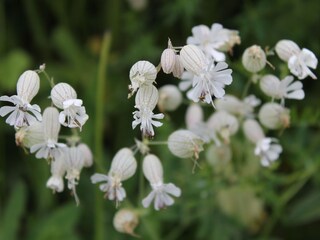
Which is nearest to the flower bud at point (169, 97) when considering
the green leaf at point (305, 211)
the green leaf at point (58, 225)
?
the green leaf at point (58, 225)

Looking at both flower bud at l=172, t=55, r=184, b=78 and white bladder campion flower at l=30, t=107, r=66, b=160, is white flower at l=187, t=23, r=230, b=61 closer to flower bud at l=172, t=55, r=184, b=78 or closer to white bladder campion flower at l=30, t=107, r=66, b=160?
flower bud at l=172, t=55, r=184, b=78

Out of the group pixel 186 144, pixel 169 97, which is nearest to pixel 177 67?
pixel 186 144

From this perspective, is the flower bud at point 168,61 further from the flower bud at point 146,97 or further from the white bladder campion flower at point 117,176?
the white bladder campion flower at point 117,176

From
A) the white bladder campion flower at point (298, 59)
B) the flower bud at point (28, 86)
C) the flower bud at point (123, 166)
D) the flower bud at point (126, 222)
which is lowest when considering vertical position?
the flower bud at point (126, 222)

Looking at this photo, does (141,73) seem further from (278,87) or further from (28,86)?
(278,87)

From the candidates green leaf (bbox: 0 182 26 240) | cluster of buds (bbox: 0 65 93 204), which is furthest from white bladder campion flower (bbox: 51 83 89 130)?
green leaf (bbox: 0 182 26 240)

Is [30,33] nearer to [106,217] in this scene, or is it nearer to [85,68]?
[85,68]

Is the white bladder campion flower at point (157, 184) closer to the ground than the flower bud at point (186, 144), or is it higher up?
closer to the ground

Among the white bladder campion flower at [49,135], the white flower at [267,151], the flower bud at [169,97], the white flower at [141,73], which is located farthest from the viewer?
the flower bud at [169,97]
